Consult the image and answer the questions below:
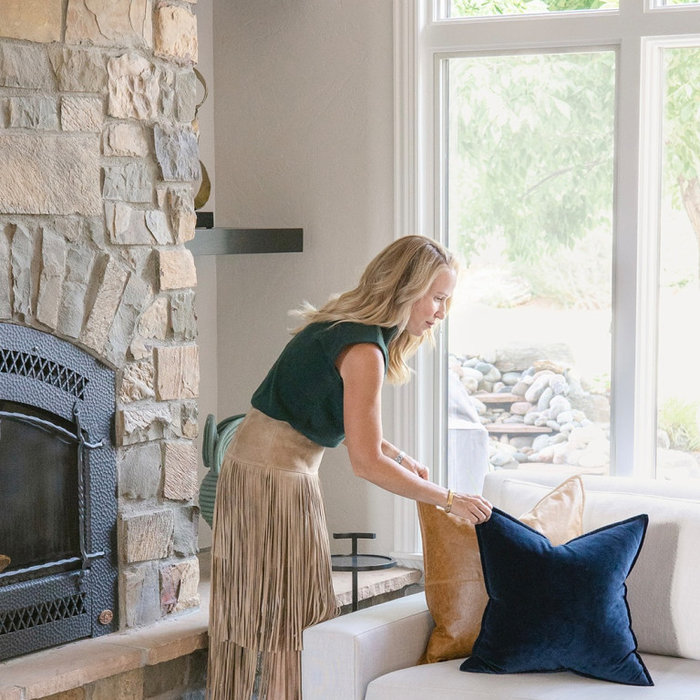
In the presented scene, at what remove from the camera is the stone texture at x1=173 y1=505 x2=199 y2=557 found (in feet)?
10.5

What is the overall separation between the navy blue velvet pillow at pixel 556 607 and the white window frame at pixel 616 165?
1.07 m

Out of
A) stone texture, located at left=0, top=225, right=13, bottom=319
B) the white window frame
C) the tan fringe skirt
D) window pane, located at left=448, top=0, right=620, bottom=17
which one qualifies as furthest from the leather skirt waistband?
window pane, located at left=448, top=0, right=620, bottom=17

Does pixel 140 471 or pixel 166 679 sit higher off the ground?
pixel 140 471

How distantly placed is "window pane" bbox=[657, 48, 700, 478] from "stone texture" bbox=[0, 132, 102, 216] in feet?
5.86

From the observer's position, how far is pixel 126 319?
2.99m

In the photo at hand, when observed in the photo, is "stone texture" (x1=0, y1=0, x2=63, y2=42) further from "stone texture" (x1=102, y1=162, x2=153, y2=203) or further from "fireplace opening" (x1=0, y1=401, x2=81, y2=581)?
"fireplace opening" (x1=0, y1=401, x2=81, y2=581)

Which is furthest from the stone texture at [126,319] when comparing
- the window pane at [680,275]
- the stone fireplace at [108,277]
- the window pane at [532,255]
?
the window pane at [680,275]

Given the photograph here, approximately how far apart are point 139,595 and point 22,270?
0.96 meters

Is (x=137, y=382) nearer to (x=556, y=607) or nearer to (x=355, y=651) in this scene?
(x=355, y=651)

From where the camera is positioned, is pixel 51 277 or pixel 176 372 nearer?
pixel 51 277

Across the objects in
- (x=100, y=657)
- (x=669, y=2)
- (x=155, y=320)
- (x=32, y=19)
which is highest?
(x=669, y=2)

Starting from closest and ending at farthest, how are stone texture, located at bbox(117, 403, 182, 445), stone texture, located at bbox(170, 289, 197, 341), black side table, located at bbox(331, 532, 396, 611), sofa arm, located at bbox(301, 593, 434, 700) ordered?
sofa arm, located at bbox(301, 593, 434, 700) → stone texture, located at bbox(117, 403, 182, 445) → stone texture, located at bbox(170, 289, 197, 341) → black side table, located at bbox(331, 532, 396, 611)

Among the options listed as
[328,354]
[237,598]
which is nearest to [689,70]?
[328,354]

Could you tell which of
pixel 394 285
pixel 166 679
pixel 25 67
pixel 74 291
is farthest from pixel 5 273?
pixel 166 679
